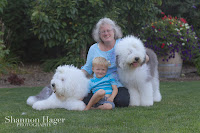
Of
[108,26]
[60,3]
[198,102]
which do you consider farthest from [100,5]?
[198,102]

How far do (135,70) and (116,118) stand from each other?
3.20ft

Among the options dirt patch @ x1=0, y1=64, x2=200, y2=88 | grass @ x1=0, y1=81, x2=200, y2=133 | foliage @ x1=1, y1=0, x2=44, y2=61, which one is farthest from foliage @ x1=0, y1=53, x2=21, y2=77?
grass @ x1=0, y1=81, x2=200, y2=133

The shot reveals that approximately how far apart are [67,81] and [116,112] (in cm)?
83

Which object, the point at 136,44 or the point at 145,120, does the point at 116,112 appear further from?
the point at 136,44

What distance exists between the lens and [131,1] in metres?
7.41

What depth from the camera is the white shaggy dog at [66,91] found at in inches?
159

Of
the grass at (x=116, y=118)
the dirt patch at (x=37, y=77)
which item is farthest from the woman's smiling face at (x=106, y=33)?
the dirt patch at (x=37, y=77)

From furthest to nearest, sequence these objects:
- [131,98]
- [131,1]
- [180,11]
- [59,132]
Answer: [180,11] < [131,1] < [131,98] < [59,132]

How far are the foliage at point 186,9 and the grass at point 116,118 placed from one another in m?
5.76

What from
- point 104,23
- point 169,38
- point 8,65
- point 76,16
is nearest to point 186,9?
point 169,38

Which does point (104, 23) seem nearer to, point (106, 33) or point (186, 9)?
point (106, 33)

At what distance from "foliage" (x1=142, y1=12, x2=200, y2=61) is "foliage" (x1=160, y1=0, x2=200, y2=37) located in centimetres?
169

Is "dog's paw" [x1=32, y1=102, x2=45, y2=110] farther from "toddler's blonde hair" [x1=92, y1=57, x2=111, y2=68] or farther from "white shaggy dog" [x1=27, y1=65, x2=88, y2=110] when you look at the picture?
"toddler's blonde hair" [x1=92, y1=57, x2=111, y2=68]

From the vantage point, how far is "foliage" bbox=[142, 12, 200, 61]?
809 cm
